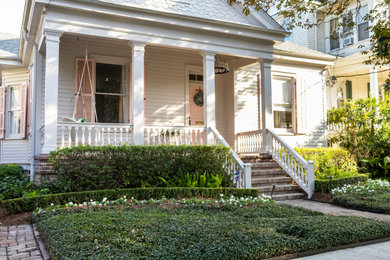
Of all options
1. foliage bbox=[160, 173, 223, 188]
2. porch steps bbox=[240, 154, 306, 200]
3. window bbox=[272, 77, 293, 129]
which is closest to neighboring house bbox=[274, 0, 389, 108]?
window bbox=[272, 77, 293, 129]

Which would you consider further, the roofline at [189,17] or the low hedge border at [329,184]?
the low hedge border at [329,184]

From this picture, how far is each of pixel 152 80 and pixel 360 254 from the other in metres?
8.89

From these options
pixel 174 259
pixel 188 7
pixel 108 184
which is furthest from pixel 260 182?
pixel 174 259

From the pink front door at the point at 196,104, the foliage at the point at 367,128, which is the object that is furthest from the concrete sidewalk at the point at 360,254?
the foliage at the point at 367,128

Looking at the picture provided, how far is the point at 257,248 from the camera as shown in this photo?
4086 mm

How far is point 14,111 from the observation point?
1302 centimetres

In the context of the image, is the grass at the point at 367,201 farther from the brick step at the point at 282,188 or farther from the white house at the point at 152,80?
the white house at the point at 152,80

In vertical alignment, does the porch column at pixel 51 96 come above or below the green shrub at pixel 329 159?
above

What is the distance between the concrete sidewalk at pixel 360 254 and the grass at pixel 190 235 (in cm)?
13

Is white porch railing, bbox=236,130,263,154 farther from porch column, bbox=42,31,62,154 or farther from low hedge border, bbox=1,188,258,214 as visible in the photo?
porch column, bbox=42,31,62,154

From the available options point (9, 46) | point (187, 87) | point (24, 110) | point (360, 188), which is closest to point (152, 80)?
point (187, 87)

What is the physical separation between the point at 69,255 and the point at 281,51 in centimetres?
1172

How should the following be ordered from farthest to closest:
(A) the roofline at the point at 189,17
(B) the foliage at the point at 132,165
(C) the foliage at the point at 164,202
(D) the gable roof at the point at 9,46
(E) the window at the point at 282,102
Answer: (E) the window at the point at 282,102 → (D) the gable roof at the point at 9,46 → (A) the roofline at the point at 189,17 → (B) the foliage at the point at 132,165 → (C) the foliage at the point at 164,202

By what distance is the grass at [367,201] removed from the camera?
24.1ft
